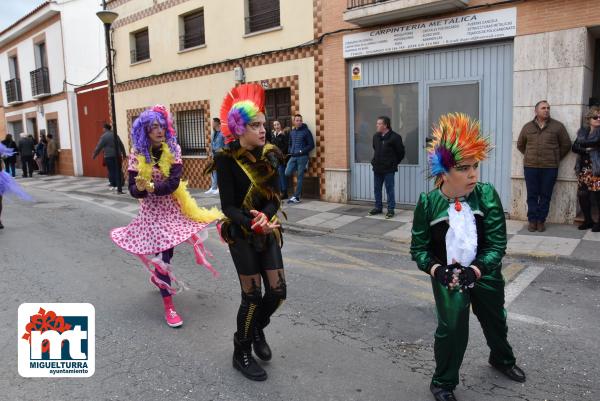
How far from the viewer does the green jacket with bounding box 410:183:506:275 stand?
9.66 feet

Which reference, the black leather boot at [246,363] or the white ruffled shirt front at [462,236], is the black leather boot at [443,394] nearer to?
the white ruffled shirt front at [462,236]

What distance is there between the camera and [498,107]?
8.45 m

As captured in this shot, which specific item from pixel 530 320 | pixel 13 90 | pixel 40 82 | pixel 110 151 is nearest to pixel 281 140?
pixel 110 151

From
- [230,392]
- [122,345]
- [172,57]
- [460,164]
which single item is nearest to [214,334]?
[122,345]

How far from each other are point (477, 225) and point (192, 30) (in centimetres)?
1300

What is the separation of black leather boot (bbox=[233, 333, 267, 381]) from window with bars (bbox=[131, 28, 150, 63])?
14.4 metres

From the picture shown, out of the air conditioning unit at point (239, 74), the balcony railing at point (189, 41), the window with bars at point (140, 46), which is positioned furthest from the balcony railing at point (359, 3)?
the window with bars at point (140, 46)

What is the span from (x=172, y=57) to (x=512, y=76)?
9.91m

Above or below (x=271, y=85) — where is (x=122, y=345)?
below

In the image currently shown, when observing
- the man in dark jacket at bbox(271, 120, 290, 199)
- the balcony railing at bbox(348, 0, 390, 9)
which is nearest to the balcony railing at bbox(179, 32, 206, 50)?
the man in dark jacket at bbox(271, 120, 290, 199)

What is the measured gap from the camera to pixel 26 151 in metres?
20.1

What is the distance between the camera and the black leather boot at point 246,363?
3389 millimetres

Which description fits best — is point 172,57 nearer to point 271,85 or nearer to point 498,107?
point 271,85

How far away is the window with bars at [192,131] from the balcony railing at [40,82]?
9734mm
